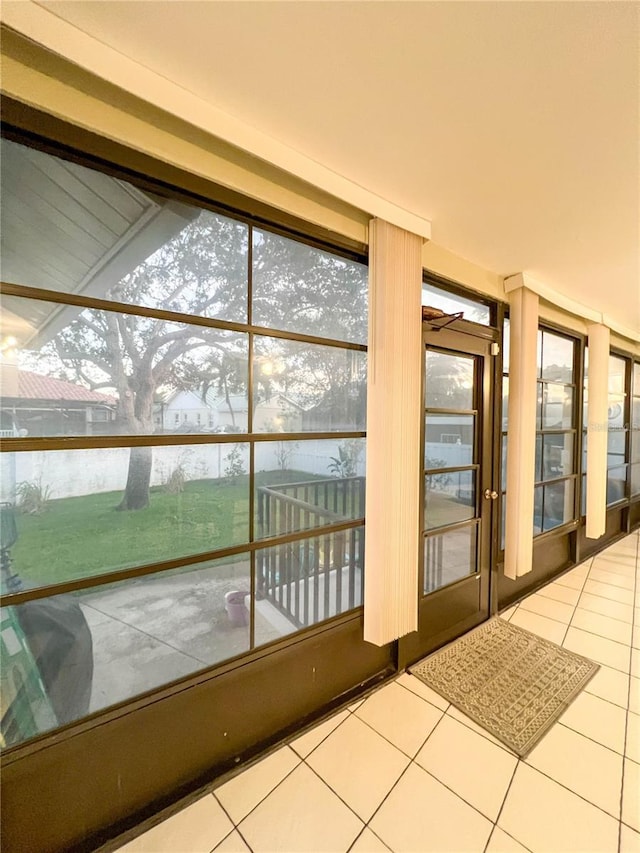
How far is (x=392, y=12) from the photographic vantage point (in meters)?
0.85

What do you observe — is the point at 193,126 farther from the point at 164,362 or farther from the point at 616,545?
the point at 616,545

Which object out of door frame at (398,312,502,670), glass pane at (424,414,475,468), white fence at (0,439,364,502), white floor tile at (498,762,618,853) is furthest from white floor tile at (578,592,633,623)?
white fence at (0,439,364,502)

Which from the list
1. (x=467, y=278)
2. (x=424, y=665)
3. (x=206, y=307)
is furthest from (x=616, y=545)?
(x=206, y=307)

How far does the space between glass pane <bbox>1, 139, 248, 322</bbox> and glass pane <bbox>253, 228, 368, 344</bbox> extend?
0.32ft

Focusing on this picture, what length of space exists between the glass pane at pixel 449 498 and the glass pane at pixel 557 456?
3.82ft

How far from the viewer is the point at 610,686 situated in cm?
178

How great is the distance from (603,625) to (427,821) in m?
1.98

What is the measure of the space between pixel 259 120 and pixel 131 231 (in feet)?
2.07

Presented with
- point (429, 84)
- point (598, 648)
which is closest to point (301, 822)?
point (598, 648)

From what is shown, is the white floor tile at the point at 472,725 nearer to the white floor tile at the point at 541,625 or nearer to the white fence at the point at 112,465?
the white floor tile at the point at 541,625

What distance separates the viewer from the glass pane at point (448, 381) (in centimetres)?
208

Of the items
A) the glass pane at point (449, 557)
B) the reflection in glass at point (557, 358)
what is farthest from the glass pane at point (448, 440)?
the reflection in glass at point (557, 358)

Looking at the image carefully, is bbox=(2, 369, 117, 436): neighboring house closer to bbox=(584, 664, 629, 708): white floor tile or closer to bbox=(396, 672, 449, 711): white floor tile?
bbox=(396, 672, 449, 711): white floor tile

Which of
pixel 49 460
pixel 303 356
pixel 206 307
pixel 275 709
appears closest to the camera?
pixel 49 460
